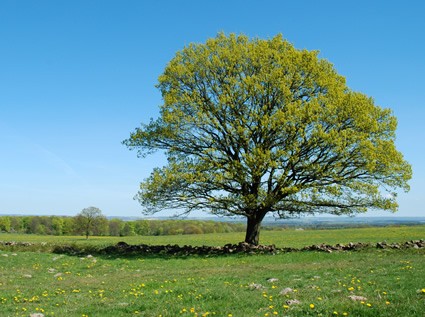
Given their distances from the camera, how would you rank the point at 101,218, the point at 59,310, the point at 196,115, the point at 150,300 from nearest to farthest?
the point at 59,310, the point at 150,300, the point at 196,115, the point at 101,218

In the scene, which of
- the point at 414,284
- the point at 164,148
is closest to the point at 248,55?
the point at 164,148

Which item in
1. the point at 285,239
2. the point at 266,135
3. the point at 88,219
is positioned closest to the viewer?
the point at 266,135

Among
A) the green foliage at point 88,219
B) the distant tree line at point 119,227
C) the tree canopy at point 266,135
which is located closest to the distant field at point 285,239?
the green foliage at point 88,219

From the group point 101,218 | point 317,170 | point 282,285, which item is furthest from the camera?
point 101,218

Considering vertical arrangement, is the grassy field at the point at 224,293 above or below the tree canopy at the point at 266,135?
below

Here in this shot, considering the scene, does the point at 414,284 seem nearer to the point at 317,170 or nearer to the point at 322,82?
the point at 317,170

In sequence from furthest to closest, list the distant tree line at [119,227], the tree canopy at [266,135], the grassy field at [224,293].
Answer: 1. the distant tree line at [119,227]
2. the tree canopy at [266,135]
3. the grassy field at [224,293]

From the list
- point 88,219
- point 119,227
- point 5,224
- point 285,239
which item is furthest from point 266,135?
point 5,224

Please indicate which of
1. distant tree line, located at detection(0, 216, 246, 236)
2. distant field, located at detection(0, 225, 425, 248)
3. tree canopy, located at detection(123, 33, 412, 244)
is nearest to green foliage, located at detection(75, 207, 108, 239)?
distant field, located at detection(0, 225, 425, 248)

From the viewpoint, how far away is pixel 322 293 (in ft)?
30.7

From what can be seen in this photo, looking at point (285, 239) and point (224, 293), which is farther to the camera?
point (285, 239)

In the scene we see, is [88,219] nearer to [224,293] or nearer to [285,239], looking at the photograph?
[285,239]

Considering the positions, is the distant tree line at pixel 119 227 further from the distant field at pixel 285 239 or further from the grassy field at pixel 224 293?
the grassy field at pixel 224 293

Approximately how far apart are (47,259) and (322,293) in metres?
18.9
